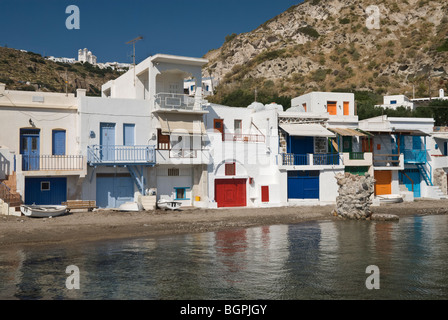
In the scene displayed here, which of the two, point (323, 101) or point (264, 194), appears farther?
point (323, 101)

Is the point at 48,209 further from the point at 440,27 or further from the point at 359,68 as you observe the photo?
the point at 440,27

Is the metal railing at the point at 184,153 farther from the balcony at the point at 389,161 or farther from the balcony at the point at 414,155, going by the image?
the balcony at the point at 414,155

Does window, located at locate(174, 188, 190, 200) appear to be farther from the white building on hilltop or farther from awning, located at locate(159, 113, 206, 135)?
the white building on hilltop

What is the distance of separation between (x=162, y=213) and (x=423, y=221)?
16653 millimetres

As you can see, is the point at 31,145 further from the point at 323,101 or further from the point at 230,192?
the point at 323,101

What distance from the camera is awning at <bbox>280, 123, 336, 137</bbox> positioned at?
3303 cm

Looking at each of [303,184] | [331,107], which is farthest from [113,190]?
[331,107]

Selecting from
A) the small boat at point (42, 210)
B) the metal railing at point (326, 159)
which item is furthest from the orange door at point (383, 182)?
the small boat at point (42, 210)

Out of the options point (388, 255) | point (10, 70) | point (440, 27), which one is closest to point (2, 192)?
point (388, 255)

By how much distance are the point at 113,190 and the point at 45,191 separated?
161 inches

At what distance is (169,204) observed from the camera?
28.5m

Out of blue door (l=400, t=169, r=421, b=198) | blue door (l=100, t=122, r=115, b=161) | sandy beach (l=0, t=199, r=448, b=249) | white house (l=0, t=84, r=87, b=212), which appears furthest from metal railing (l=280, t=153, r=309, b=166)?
white house (l=0, t=84, r=87, b=212)

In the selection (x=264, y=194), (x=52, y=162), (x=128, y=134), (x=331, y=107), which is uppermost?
(x=331, y=107)

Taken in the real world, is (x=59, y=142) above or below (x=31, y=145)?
above
